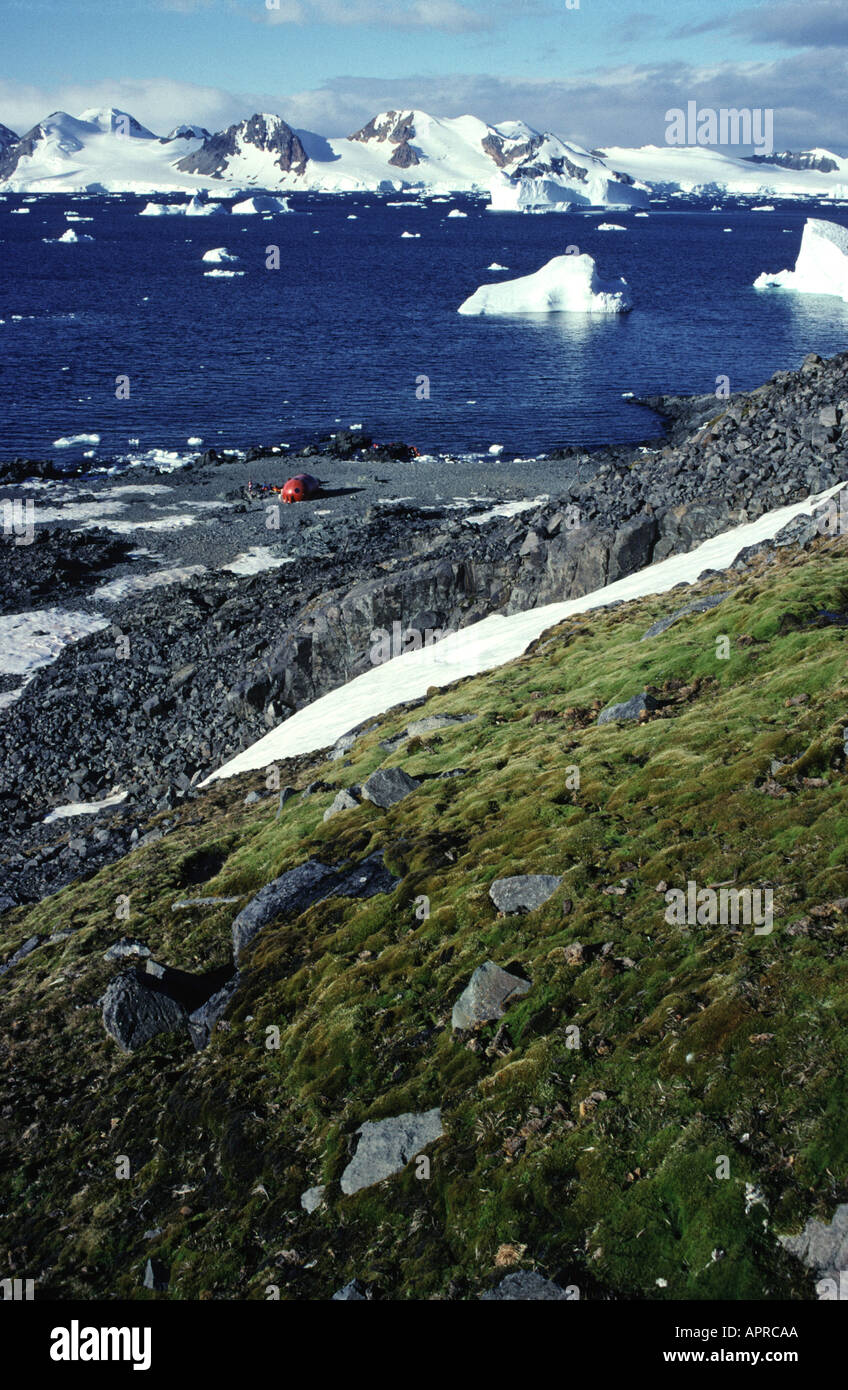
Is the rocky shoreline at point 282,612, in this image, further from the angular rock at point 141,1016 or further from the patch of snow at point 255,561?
the angular rock at point 141,1016

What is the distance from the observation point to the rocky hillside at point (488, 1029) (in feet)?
32.7

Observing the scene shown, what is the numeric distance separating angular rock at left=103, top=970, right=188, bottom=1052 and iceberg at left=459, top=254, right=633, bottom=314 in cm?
14450

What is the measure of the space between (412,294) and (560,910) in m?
172

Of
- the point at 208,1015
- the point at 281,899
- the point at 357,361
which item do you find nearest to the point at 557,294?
the point at 357,361

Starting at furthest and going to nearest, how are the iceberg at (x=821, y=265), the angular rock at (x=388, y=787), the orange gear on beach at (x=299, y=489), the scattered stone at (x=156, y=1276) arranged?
the iceberg at (x=821, y=265)
the orange gear on beach at (x=299, y=489)
the angular rock at (x=388, y=787)
the scattered stone at (x=156, y=1276)

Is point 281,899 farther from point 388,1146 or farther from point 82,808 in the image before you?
point 82,808

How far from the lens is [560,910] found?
48.2 ft

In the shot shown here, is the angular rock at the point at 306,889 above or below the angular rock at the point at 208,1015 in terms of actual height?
above

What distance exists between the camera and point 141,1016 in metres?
16.2

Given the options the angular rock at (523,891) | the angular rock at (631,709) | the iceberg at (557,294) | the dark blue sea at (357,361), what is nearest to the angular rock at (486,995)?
the angular rock at (523,891)

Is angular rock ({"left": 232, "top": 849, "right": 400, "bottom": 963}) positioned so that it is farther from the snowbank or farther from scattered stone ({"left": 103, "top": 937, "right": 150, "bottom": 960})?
the snowbank

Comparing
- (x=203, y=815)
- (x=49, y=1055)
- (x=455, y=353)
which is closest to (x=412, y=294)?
(x=455, y=353)

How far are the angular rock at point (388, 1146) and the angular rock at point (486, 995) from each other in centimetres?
146
